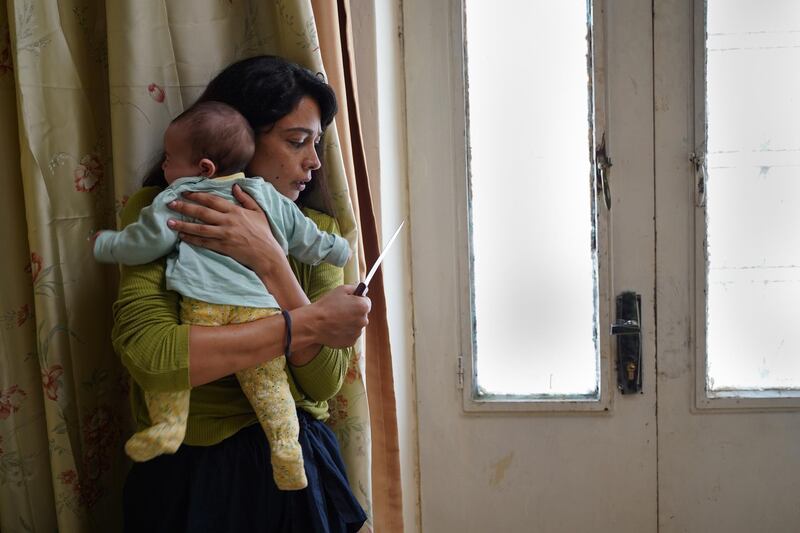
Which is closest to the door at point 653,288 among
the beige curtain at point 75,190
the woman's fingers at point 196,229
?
the beige curtain at point 75,190

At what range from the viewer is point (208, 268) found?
1061 millimetres

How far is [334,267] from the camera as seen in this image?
4.12 ft

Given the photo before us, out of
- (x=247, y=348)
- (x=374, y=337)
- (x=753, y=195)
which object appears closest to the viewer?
(x=247, y=348)

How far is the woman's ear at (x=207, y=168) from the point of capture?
1.08 meters

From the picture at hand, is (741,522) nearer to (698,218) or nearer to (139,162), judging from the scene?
(698,218)

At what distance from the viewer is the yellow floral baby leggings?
1.02 m

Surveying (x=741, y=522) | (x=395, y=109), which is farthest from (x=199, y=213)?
(x=741, y=522)

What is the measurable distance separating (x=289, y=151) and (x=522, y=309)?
3.18 ft

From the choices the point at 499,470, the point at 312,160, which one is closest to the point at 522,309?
the point at 499,470

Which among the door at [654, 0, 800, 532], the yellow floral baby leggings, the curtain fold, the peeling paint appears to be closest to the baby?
the yellow floral baby leggings

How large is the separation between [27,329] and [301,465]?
497 millimetres

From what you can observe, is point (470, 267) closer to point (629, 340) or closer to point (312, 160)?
point (629, 340)

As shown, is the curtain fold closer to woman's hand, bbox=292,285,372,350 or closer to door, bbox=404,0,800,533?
woman's hand, bbox=292,285,372,350

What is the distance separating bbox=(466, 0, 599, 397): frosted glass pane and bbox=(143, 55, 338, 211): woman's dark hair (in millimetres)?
813
